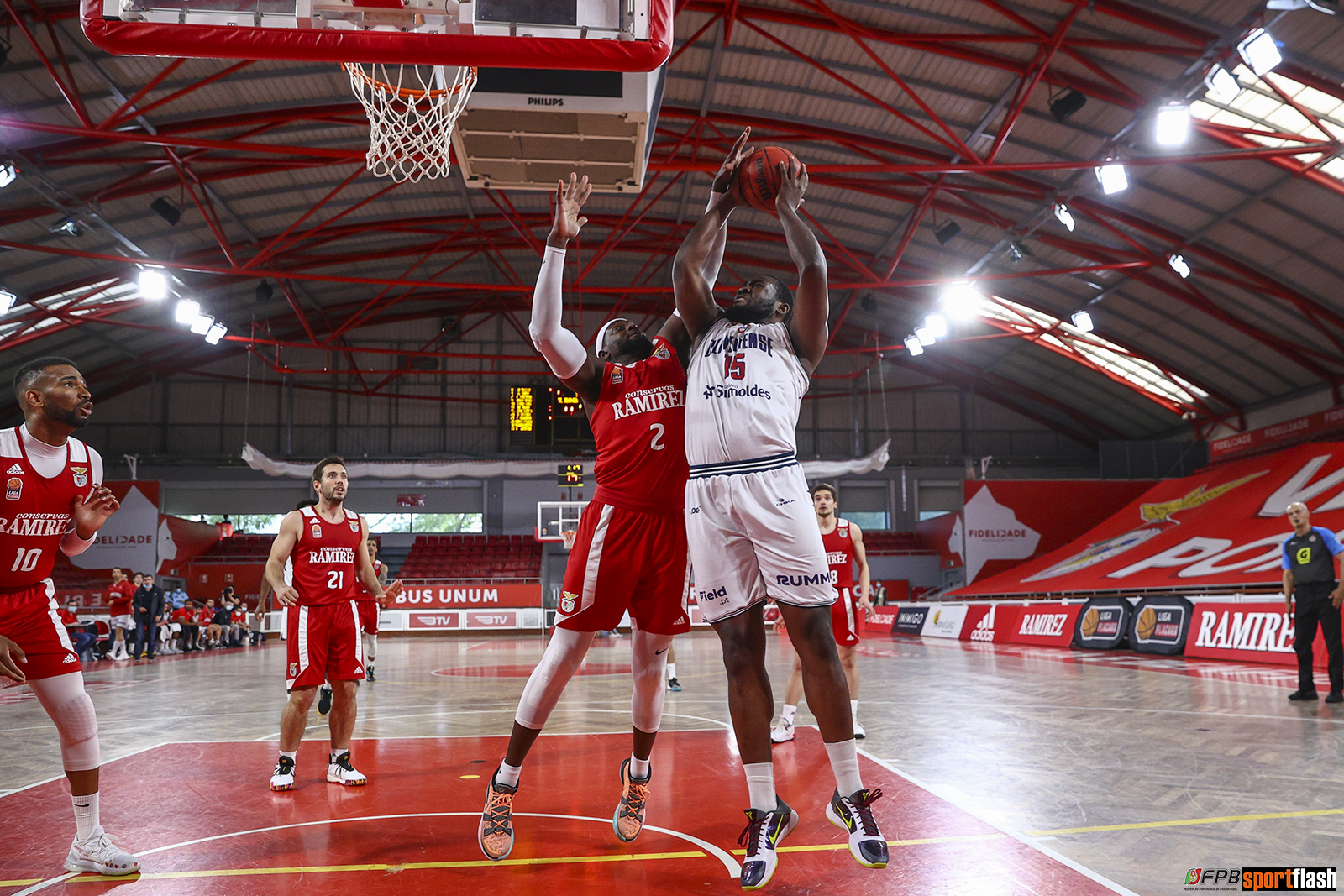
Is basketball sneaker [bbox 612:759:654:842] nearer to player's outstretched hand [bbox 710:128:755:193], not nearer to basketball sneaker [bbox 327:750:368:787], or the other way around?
basketball sneaker [bbox 327:750:368:787]

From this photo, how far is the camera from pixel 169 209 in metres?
20.8

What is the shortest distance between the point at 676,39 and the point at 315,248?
14869mm

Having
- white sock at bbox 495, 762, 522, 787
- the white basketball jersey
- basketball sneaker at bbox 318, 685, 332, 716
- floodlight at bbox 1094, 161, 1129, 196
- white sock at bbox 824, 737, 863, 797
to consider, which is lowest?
basketball sneaker at bbox 318, 685, 332, 716

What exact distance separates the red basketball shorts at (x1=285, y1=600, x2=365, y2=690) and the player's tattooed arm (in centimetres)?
17

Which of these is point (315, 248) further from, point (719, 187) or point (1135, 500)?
point (1135, 500)

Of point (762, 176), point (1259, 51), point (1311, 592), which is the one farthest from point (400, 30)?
point (1259, 51)

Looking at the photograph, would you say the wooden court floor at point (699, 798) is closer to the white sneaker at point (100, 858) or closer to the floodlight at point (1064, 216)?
the white sneaker at point (100, 858)

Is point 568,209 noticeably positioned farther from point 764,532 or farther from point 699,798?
point 699,798

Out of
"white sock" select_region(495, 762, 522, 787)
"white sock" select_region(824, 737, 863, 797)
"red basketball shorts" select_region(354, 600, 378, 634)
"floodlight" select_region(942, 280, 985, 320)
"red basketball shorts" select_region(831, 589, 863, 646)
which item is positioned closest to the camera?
"white sock" select_region(824, 737, 863, 797)

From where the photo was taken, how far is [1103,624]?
17547mm

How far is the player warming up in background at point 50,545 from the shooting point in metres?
3.97

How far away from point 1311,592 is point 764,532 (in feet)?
29.3

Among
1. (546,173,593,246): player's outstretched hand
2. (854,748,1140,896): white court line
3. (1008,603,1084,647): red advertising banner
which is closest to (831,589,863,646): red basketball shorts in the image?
(854,748,1140,896): white court line

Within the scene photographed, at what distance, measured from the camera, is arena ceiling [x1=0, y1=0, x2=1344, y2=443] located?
16.2 meters
